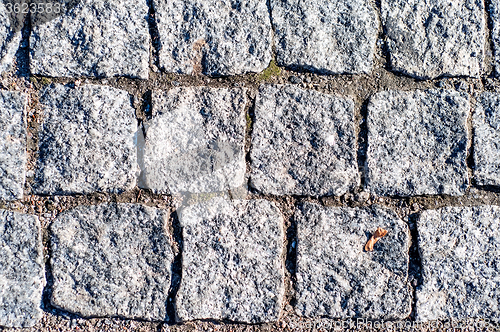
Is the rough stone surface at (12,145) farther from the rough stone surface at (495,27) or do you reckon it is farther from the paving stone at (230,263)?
the rough stone surface at (495,27)

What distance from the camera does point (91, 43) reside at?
1.65 meters

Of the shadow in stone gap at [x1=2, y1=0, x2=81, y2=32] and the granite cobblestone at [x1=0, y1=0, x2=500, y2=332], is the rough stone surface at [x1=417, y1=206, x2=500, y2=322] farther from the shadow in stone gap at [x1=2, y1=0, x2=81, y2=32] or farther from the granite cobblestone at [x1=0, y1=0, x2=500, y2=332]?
the shadow in stone gap at [x1=2, y1=0, x2=81, y2=32]

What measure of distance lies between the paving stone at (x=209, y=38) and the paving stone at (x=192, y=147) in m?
0.14

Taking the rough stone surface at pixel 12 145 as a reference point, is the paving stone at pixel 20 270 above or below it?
below

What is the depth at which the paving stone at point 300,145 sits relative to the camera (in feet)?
5.46

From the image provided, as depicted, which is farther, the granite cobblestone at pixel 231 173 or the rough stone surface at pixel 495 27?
the rough stone surface at pixel 495 27

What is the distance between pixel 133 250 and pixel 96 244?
141mm

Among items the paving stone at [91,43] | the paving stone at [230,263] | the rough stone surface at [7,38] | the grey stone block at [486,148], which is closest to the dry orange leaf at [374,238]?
the paving stone at [230,263]

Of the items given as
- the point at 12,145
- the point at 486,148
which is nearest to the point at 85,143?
the point at 12,145

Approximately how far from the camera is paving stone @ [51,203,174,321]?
163 cm

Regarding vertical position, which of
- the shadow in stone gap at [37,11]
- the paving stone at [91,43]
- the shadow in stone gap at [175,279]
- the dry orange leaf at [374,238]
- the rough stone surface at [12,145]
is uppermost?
the shadow in stone gap at [37,11]

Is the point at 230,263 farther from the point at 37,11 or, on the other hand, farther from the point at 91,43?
the point at 37,11

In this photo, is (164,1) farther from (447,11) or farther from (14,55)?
(447,11)

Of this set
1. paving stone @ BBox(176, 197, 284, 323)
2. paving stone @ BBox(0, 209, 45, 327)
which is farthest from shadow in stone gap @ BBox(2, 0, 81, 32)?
paving stone @ BBox(176, 197, 284, 323)
